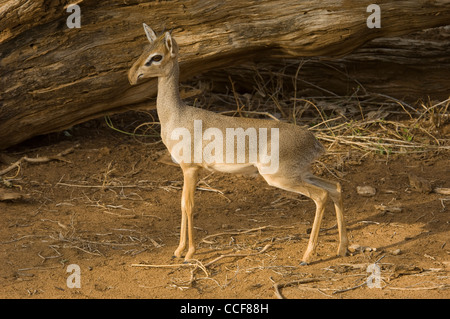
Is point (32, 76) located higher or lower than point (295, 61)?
lower

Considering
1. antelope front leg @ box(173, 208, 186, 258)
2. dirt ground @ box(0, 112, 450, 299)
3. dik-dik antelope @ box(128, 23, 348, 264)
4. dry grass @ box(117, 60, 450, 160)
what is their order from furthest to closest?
dry grass @ box(117, 60, 450, 160) < antelope front leg @ box(173, 208, 186, 258) < dik-dik antelope @ box(128, 23, 348, 264) < dirt ground @ box(0, 112, 450, 299)

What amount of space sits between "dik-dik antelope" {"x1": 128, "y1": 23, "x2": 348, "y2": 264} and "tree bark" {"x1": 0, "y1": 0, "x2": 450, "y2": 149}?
1.58m

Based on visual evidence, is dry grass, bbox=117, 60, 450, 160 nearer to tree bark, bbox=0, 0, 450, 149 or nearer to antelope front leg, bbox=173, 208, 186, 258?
tree bark, bbox=0, 0, 450, 149

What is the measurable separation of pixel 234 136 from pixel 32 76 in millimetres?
3170

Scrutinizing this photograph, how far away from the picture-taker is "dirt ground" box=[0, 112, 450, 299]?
525 centimetres

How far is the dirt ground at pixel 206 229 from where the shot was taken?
17.2 ft

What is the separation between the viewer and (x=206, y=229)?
658 cm

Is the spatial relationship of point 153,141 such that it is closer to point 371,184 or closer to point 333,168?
point 333,168

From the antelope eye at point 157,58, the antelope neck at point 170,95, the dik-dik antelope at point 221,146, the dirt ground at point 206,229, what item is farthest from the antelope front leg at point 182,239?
Result: the antelope eye at point 157,58

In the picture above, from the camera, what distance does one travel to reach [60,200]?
7.25 meters

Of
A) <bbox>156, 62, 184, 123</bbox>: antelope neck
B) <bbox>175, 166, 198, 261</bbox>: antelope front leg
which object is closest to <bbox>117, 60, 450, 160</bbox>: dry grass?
<bbox>156, 62, 184, 123</bbox>: antelope neck

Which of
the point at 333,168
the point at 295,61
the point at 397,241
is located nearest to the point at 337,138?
the point at 333,168

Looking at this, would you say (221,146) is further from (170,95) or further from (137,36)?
(137,36)

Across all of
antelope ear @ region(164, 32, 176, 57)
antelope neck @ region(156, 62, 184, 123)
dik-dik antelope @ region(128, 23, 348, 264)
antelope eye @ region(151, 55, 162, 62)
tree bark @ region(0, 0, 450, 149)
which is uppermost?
tree bark @ region(0, 0, 450, 149)
